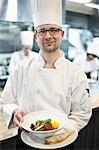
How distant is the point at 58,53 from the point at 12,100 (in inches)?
14.8

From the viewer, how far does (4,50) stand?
387cm

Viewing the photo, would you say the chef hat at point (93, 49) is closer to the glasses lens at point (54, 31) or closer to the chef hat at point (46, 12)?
the chef hat at point (46, 12)

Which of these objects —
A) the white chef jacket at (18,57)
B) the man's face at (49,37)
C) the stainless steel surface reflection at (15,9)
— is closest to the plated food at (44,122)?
the man's face at (49,37)

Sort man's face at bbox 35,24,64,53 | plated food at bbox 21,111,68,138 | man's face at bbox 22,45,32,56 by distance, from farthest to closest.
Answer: man's face at bbox 22,45,32,56 < man's face at bbox 35,24,64,53 < plated food at bbox 21,111,68,138

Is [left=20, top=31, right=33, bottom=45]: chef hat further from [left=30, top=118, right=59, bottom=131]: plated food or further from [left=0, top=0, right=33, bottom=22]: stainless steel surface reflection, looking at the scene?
[left=30, top=118, right=59, bottom=131]: plated food

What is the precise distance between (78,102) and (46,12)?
0.56m

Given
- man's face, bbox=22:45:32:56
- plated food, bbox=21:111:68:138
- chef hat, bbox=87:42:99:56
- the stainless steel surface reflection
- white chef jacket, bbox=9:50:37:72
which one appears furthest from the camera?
chef hat, bbox=87:42:99:56

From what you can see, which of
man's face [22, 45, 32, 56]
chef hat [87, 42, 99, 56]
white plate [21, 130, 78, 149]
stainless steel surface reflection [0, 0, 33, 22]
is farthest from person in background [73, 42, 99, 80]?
white plate [21, 130, 78, 149]

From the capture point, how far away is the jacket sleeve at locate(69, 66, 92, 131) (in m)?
1.25

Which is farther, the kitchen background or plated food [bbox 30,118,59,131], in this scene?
the kitchen background

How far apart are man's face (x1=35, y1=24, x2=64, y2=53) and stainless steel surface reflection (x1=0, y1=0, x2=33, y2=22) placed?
2.02 meters

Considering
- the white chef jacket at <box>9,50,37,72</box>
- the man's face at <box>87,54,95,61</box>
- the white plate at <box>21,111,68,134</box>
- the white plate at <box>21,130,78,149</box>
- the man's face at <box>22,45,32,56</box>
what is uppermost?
the white plate at <box>21,111,68,134</box>

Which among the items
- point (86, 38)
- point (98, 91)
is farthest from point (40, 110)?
point (86, 38)

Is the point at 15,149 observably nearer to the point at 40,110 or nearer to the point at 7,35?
the point at 40,110
